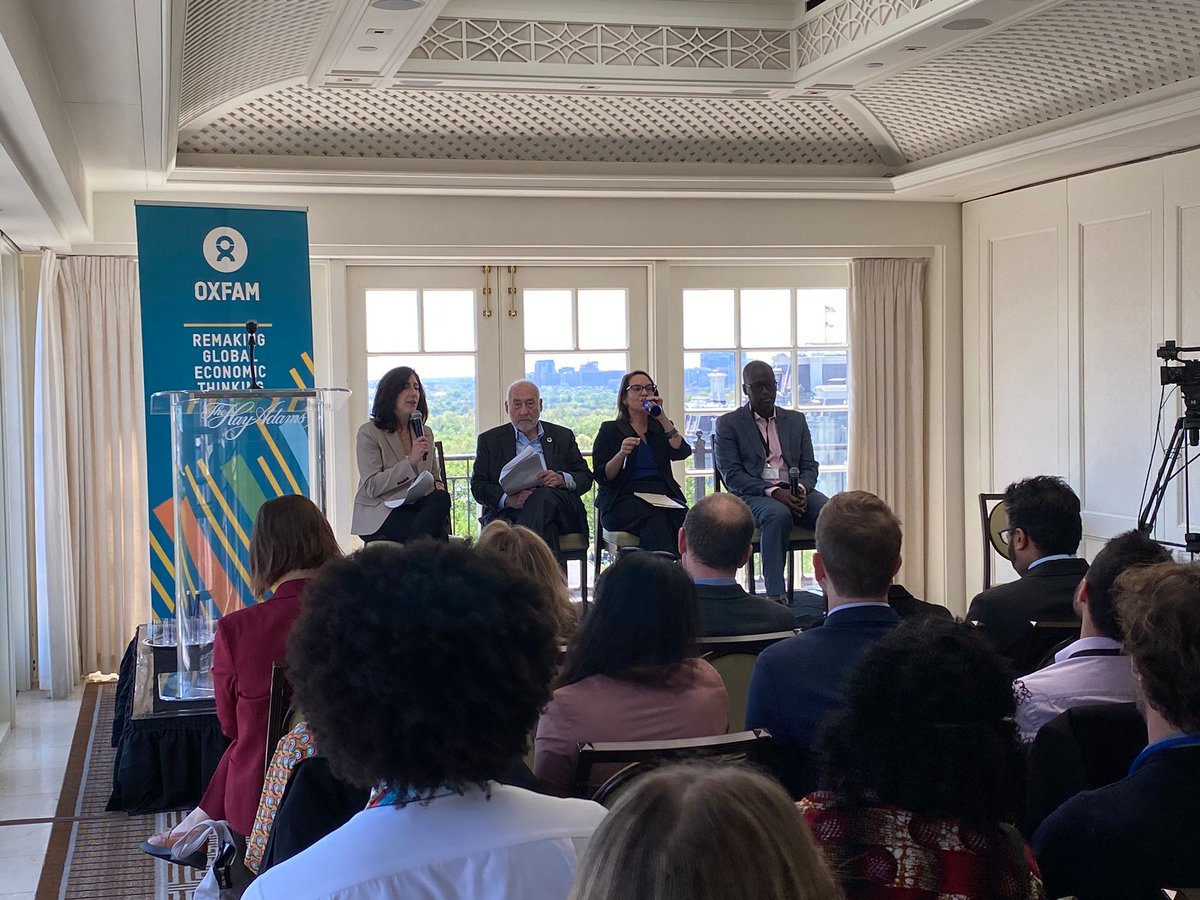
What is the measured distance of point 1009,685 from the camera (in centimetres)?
138

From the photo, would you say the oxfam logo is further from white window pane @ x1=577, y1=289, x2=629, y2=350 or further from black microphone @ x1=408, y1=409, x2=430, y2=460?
white window pane @ x1=577, y1=289, x2=629, y2=350

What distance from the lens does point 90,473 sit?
5426 millimetres

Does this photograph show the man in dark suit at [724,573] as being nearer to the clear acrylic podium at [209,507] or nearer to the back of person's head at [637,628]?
the back of person's head at [637,628]

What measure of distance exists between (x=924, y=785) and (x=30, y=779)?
12.9 ft

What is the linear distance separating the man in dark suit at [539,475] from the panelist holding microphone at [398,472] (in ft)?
1.14

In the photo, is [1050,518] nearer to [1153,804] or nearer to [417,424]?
[1153,804]

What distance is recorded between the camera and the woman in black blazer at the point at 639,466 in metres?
5.22

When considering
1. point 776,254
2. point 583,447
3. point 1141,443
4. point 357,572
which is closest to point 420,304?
point 583,447

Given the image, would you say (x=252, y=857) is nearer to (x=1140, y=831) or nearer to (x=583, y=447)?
(x=1140, y=831)

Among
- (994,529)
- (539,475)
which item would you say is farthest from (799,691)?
(994,529)

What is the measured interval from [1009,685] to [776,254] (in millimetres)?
5099

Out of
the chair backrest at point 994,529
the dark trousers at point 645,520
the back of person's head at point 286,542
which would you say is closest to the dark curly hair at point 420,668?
the back of person's head at point 286,542

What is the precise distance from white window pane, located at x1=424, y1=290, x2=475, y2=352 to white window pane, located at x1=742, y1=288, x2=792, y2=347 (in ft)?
4.98

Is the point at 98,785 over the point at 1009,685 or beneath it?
beneath
